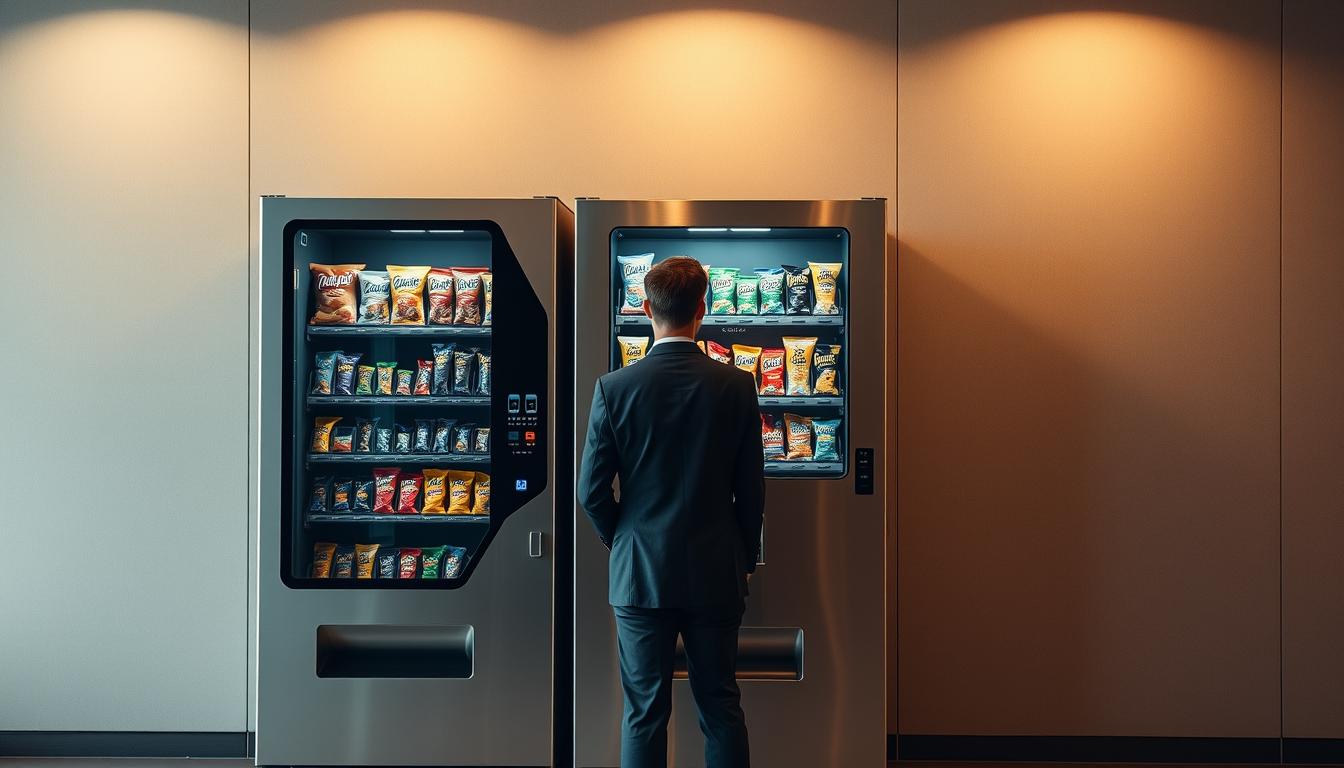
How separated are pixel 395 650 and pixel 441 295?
1.10 meters

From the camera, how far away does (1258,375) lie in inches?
123

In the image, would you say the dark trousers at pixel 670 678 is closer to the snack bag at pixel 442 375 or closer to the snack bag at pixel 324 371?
the snack bag at pixel 442 375

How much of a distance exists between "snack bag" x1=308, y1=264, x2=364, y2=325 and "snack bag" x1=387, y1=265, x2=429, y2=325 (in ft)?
0.41

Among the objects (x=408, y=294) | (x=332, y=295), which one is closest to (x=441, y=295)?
(x=408, y=294)

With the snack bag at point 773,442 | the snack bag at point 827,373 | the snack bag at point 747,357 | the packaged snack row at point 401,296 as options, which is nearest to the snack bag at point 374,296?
the packaged snack row at point 401,296

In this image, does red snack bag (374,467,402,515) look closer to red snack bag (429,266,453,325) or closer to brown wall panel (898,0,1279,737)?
red snack bag (429,266,453,325)

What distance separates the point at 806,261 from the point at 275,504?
72.5 inches

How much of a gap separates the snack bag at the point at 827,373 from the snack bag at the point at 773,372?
0.10m

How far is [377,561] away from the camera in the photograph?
9.48 ft

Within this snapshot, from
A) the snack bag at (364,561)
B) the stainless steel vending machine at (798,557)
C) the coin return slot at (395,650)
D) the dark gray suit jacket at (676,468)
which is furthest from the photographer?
the snack bag at (364,561)

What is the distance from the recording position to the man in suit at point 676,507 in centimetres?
215

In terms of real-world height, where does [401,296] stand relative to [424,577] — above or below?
above

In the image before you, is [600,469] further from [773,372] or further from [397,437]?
[397,437]

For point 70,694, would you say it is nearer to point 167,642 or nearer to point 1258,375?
point 167,642
